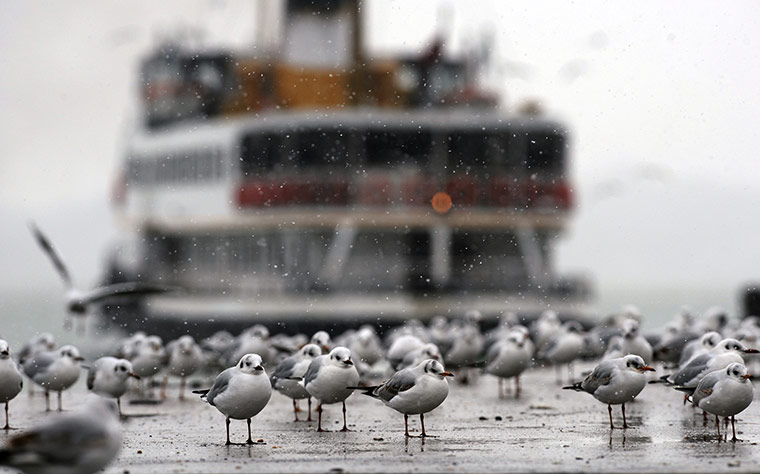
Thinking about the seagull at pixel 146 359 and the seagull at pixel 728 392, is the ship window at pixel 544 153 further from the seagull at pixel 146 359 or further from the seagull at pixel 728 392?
the seagull at pixel 728 392

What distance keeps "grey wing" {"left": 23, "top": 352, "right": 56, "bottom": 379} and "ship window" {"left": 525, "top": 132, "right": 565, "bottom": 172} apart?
873 inches

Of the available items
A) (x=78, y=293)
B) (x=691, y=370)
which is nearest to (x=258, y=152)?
(x=78, y=293)

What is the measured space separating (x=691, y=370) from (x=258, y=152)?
24.4 meters

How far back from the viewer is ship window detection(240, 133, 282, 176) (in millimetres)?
37062

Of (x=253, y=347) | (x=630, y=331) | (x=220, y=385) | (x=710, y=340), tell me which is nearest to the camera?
(x=220, y=385)

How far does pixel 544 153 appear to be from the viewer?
37094 mm

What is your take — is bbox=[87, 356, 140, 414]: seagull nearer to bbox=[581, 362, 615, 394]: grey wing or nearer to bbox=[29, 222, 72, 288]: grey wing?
bbox=[581, 362, 615, 394]: grey wing

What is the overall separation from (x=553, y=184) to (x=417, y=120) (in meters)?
4.06

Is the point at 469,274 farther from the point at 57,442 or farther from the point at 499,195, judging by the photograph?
the point at 57,442

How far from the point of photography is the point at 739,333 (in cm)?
1820

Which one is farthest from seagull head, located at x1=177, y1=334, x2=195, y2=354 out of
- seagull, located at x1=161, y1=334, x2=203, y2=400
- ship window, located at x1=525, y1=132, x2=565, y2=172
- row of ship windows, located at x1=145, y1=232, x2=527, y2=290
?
ship window, located at x1=525, y1=132, x2=565, y2=172

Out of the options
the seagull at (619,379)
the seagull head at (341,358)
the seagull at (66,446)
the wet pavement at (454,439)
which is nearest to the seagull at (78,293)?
Result: the wet pavement at (454,439)

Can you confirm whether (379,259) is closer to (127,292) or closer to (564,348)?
(127,292)

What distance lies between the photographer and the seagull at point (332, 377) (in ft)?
45.8
